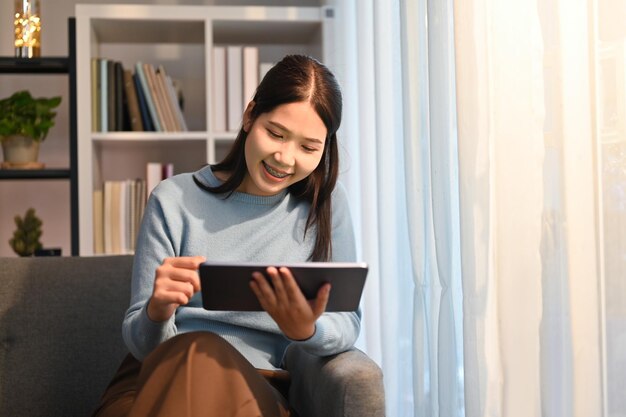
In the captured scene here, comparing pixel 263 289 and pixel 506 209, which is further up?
pixel 506 209

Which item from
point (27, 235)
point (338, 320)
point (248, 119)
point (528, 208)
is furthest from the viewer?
point (27, 235)

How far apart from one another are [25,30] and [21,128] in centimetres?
33

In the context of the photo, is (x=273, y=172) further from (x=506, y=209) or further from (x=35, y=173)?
(x=35, y=173)

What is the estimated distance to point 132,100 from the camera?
305cm

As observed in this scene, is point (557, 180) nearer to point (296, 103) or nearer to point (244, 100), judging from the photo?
point (296, 103)

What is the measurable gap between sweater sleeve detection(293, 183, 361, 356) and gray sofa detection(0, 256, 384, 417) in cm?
20

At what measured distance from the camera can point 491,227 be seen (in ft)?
5.09

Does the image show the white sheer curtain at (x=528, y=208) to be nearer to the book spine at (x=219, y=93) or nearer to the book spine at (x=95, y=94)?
the book spine at (x=219, y=93)

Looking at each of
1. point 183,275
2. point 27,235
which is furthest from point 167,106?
point 183,275

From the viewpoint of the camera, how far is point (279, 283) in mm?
1290

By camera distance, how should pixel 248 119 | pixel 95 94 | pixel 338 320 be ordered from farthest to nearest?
pixel 95 94
pixel 248 119
pixel 338 320

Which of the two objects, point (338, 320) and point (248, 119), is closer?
point (338, 320)

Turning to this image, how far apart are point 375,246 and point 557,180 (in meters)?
1.11

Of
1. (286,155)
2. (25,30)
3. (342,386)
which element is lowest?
(342,386)
